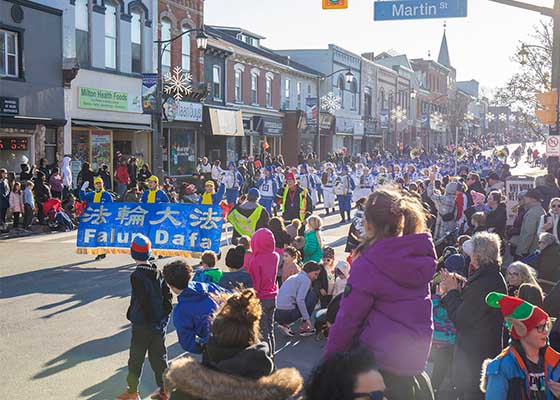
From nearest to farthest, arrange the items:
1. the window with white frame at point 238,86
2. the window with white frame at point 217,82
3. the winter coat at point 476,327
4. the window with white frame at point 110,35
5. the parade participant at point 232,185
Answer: the winter coat at point 476,327
the parade participant at point 232,185
the window with white frame at point 110,35
the window with white frame at point 217,82
the window with white frame at point 238,86

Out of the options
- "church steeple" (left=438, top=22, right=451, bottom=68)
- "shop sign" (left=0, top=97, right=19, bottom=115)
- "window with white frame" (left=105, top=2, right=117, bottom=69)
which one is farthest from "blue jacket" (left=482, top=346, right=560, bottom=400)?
"church steeple" (left=438, top=22, right=451, bottom=68)

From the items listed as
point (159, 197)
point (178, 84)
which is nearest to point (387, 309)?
point (159, 197)

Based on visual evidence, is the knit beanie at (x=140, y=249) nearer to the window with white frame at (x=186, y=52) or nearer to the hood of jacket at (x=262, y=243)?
the hood of jacket at (x=262, y=243)

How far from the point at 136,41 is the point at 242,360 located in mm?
27487

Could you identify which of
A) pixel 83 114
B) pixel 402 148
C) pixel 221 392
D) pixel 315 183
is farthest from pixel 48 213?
pixel 402 148

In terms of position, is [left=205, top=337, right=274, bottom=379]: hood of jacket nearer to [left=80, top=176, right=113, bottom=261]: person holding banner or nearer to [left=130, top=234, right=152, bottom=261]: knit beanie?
[left=130, top=234, right=152, bottom=261]: knit beanie

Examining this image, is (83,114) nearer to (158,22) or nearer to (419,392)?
(158,22)

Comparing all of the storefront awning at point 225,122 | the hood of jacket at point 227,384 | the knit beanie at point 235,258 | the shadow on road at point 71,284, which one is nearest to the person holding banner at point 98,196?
the shadow on road at point 71,284

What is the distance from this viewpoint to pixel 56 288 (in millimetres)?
11195

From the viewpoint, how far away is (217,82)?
1405 inches

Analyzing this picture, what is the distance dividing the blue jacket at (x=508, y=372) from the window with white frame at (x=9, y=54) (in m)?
22.0

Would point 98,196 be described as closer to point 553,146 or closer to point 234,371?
point 553,146

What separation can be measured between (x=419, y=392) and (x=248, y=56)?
1409 inches

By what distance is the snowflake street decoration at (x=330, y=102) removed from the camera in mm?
48503
